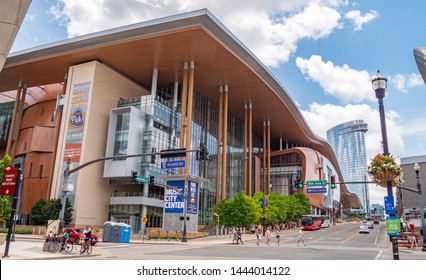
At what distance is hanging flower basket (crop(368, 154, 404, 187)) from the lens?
17797 mm

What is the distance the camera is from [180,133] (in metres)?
56.8

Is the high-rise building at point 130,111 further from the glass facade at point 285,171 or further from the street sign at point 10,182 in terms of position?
the glass facade at point 285,171

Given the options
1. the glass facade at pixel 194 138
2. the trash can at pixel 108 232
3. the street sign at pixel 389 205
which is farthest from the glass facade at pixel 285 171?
the street sign at pixel 389 205

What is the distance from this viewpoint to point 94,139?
54.8 m

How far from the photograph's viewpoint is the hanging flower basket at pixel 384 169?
58.4ft

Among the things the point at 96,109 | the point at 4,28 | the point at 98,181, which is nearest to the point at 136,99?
the point at 96,109

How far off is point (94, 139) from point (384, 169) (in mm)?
44854

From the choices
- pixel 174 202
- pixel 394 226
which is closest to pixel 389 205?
pixel 394 226

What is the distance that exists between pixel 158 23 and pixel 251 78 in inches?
858

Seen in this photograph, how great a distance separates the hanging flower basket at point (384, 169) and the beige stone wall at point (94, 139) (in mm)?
41609

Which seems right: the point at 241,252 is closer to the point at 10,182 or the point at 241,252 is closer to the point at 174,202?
the point at 10,182

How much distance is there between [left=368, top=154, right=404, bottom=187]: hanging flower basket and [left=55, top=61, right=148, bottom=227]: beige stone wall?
137ft

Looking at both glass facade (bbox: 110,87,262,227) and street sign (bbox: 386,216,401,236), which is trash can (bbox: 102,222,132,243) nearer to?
glass facade (bbox: 110,87,262,227)
